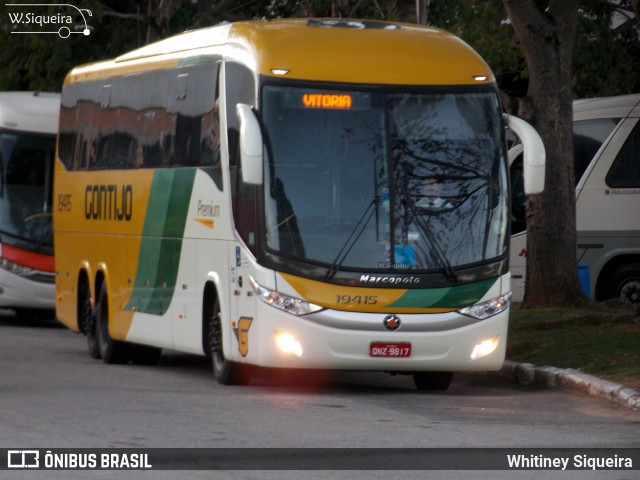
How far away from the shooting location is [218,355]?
625 inches

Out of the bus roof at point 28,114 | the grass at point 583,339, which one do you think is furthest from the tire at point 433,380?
the bus roof at point 28,114

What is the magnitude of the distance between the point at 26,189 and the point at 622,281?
30.4ft

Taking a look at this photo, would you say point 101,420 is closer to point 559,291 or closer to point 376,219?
point 376,219

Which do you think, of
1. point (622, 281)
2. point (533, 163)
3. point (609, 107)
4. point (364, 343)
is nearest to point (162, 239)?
point (364, 343)

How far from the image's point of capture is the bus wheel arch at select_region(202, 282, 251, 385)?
15469 mm

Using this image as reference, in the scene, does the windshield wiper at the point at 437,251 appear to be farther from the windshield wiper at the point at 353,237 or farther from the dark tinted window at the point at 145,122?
the dark tinted window at the point at 145,122

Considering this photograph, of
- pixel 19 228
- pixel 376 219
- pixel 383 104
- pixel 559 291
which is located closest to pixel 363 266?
pixel 376 219

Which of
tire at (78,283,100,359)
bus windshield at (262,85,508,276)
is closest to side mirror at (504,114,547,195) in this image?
bus windshield at (262,85,508,276)

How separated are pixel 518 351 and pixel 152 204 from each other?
414 centimetres

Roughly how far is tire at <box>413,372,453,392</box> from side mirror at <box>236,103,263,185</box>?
2.65 meters

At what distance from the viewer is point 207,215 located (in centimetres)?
1594

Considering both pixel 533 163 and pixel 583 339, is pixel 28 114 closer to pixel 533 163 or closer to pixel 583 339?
pixel 583 339

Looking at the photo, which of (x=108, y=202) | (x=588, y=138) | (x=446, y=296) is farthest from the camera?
(x=588, y=138)

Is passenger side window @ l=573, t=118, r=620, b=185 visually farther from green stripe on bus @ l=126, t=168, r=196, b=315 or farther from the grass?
green stripe on bus @ l=126, t=168, r=196, b=315
